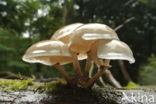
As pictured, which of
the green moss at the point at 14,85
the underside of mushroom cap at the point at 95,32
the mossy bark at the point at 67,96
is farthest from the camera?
the green moss at the point at 14,85

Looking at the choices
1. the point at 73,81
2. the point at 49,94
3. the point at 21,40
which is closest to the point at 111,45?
the point at 73,81

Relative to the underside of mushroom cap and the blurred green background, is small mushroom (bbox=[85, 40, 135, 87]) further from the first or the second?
the blurred green background

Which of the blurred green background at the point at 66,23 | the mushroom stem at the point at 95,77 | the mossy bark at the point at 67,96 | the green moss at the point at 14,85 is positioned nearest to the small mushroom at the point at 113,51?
the mushroom stem at the point at 95,77

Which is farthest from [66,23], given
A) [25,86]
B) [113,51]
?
[113,51]

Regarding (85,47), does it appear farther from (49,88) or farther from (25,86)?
(25,86)

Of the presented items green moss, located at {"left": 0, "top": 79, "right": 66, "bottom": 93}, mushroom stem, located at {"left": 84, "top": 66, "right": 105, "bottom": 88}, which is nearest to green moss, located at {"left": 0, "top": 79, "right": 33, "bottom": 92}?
green moss, located at {"left": 0, "top": 79, "right": 66, "bottom": 93}

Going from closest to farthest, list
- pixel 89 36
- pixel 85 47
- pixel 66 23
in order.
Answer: pixel 89 36 → pixel 85 47 → pixel 66 23

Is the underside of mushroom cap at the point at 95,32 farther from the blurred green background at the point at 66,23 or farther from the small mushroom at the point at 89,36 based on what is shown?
the blurred green background at the point at 66,23
